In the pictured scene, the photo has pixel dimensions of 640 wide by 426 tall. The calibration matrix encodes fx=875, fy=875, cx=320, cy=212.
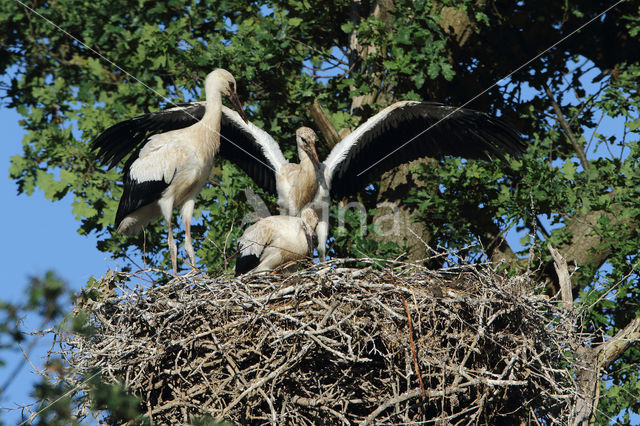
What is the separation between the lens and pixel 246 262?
277 inches

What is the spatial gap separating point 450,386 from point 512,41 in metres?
5.48

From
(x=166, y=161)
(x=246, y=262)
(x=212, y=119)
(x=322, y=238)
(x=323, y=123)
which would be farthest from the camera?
(x=323, y=123)

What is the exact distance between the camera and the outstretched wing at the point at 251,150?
8375 mm

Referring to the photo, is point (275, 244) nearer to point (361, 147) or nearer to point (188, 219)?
point (188, 219)

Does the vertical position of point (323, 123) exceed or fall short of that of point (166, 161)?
it exceeds it

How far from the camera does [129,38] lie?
10289 mm

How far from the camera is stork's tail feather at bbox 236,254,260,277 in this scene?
22.8 ft

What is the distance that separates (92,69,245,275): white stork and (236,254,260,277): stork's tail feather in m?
0.40

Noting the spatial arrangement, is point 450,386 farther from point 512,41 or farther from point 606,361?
point 512,41

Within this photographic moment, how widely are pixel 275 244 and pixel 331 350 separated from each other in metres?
1.94

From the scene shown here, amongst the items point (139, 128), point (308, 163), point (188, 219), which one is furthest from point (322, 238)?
point (139, 128)

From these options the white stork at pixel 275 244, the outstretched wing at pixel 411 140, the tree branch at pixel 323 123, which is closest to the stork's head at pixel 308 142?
the outstretched wing at pixel 411 140

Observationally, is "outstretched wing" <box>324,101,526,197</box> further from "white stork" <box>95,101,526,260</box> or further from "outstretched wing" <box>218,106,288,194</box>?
"outstretched wing" <box>218,106,288,194</box>

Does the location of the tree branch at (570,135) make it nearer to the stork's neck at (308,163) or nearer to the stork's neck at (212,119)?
the stork's neck at (308,163)
